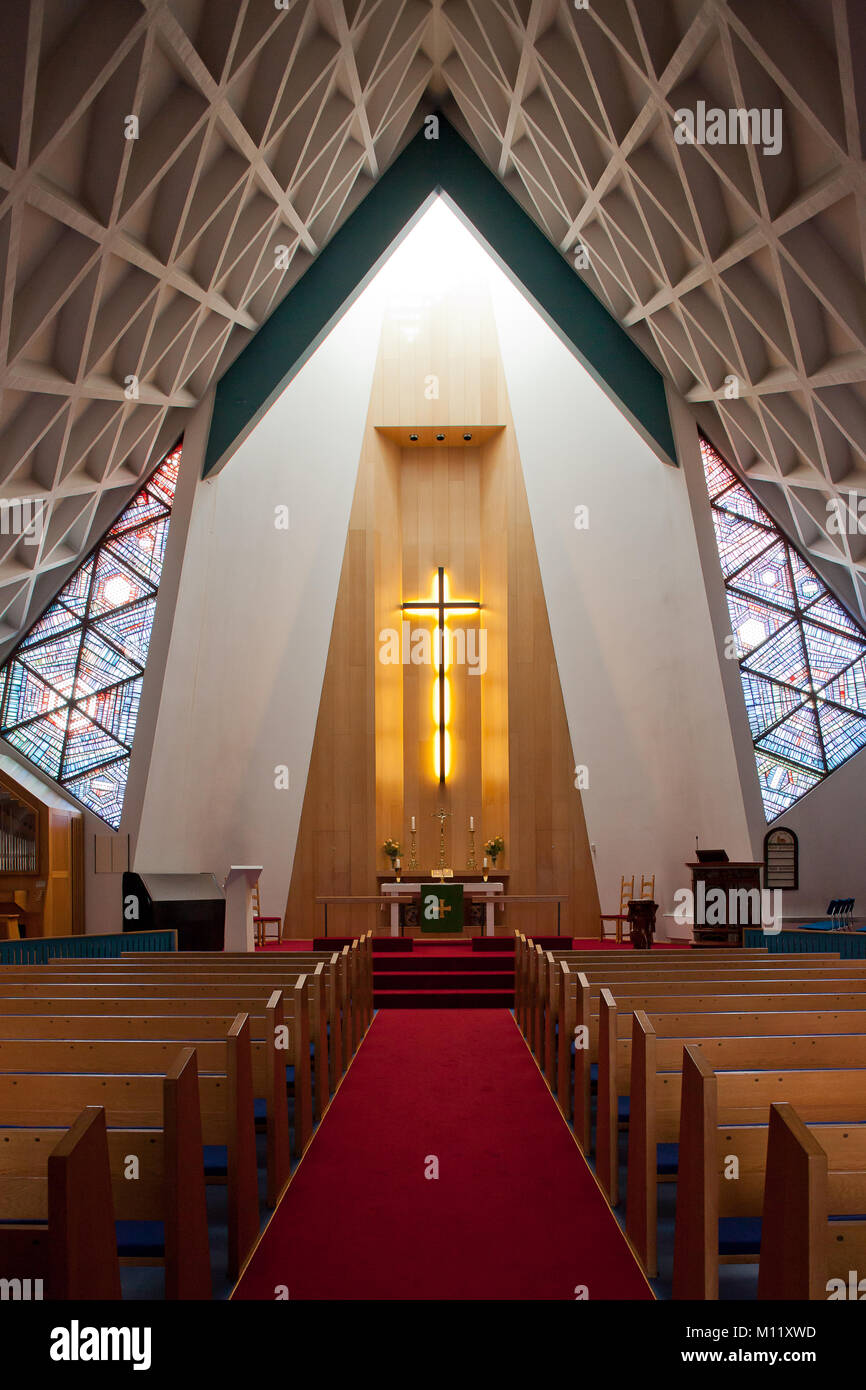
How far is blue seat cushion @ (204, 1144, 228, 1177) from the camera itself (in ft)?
10.8

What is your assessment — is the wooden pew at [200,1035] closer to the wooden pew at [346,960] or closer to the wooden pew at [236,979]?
the wooden pew at [236,979]

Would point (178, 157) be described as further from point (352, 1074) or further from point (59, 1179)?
point (59, 1179)

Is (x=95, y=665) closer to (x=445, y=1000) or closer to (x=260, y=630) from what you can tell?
(x=260, y=630)

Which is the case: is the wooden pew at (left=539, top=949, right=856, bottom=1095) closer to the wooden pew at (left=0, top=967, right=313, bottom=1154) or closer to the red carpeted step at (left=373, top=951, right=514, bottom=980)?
the wooden pew at (left=0, top=967, right=313, bottom=1154)

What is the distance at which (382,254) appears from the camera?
1132cm

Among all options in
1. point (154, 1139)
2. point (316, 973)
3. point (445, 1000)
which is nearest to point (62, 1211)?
point (154, 1139)

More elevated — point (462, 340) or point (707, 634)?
point (462, 340)

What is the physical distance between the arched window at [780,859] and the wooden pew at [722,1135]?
30.6ft

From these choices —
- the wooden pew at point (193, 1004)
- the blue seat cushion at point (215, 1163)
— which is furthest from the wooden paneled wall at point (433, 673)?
the blue seat cushion at point (215, 1163)

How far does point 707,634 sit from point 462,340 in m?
6.23

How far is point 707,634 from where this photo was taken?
1160 cm

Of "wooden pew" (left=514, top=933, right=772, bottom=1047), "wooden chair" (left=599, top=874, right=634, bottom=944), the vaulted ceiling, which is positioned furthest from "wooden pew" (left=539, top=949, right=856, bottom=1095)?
"wooden chair" (left=599, top=874, right=634, bottom=944)

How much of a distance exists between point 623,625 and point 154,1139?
11.4 meters

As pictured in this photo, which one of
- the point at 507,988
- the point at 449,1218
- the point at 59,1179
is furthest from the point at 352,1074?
the point at 59,1179
